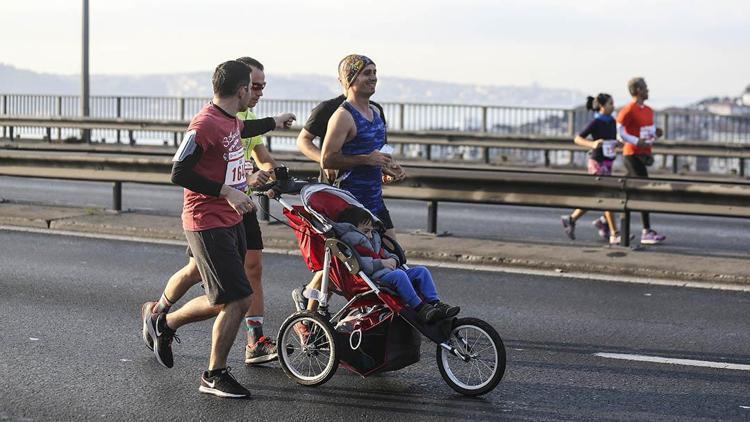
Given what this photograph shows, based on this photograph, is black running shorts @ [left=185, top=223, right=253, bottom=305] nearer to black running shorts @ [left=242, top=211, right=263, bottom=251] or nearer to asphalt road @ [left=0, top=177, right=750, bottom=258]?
black running shorts @ [left=242, top=211, right=263, bottom=251]

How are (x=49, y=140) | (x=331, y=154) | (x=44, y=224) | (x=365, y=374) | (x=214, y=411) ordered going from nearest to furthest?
(x=214, y=411), (x=365, y=374), (x=331, y=154), (x=44, y=224), (x=49, y=140)

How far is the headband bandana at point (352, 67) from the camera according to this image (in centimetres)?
785

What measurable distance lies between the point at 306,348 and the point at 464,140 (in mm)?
20134

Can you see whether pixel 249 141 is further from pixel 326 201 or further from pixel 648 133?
pixel 648 133

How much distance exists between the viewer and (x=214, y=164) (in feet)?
23.2

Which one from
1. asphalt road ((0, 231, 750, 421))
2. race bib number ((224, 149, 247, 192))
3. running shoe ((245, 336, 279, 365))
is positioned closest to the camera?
asphalt road ((0, 231, 750, 421))

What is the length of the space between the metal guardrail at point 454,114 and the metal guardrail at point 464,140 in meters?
0.77

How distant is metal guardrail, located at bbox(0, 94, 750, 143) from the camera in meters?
29.2

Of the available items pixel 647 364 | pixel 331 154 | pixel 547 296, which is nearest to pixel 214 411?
pixel 331 154

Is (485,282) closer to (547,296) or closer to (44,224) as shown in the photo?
(547,296)

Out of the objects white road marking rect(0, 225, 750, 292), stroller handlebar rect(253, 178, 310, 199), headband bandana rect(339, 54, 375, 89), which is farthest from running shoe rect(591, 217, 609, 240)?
stroller handlebar rect(253, 178, 310, 199)

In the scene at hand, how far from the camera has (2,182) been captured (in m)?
22.7

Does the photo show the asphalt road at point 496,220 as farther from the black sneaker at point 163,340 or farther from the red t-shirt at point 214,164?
the red t-shirt at point 214,164

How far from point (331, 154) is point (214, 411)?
74.2 inches
